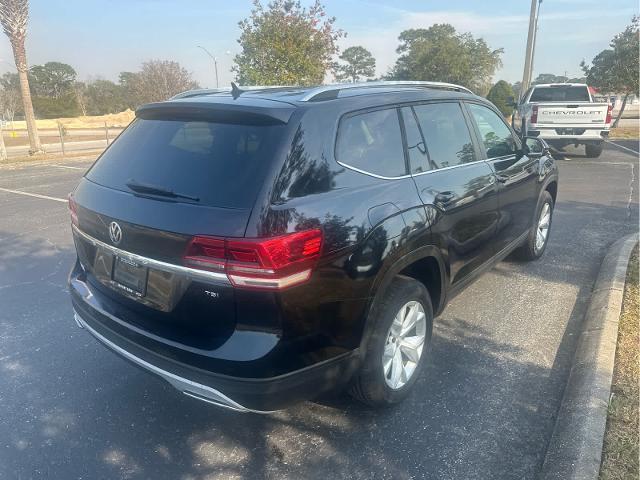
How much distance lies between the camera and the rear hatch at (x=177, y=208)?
7.47 ft

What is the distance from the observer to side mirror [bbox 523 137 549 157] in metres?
4.81

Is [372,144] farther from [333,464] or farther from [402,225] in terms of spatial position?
[333,464]

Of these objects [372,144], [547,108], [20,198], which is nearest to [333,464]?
[372,144]

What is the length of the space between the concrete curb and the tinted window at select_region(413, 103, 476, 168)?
1559mm

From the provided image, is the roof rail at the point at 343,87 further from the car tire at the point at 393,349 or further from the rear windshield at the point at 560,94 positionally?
the rear windshield at the point at 560,94

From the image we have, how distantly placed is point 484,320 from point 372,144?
212cm

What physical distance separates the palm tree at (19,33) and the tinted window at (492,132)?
1952 centimetres

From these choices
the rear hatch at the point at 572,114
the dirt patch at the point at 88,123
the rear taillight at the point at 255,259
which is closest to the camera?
the rear taillight at the point at 255,259

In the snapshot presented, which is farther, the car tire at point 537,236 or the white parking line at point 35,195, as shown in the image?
the white parking line at point 35,195

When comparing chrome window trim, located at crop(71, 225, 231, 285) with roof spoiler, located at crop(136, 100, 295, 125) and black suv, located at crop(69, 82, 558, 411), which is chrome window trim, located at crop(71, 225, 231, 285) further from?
roof spoiler, located at crop(136, 100, 295, 125)

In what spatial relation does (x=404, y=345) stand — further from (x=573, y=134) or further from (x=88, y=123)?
(x=88, y=123)

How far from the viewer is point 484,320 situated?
13.9ft

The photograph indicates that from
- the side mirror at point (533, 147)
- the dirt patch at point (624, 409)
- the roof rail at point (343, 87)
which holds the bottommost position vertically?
the dirt patch at point (624, 409)

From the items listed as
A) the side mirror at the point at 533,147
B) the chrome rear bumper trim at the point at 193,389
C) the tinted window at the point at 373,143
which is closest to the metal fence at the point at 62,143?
the side mirror at the point at 533,147
